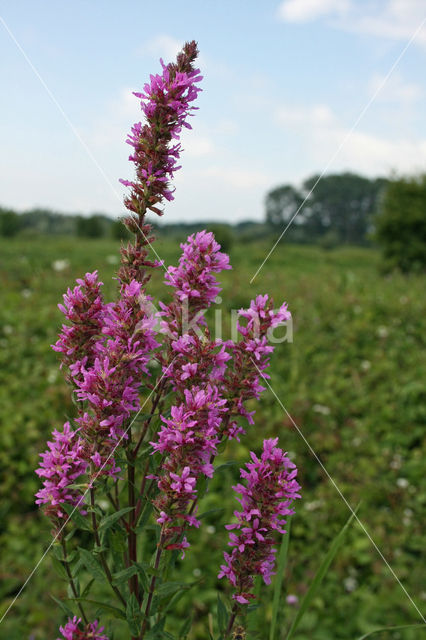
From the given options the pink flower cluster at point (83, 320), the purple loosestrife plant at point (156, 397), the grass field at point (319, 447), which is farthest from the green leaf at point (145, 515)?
the grass field at point (319, 447)

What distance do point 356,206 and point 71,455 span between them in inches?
2512

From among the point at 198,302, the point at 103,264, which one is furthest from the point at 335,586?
the point at 103,264

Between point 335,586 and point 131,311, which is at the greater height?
point 131,311

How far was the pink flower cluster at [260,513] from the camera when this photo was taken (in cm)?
148

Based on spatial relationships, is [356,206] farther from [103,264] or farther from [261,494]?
[261,494]

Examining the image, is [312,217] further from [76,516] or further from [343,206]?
[76,516]

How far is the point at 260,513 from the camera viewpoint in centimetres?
149

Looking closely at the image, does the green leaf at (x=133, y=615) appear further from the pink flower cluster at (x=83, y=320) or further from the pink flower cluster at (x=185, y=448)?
the pink flower cluster at (x=83, y=320)

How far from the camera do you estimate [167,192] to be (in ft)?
5.11

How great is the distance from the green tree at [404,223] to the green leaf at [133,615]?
17670 mm

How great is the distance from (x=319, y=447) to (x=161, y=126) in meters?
5.07

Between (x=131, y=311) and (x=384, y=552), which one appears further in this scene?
(x=384, y=552)

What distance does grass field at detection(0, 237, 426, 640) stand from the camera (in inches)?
163

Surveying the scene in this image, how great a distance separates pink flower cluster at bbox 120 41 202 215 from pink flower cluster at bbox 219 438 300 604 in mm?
811
